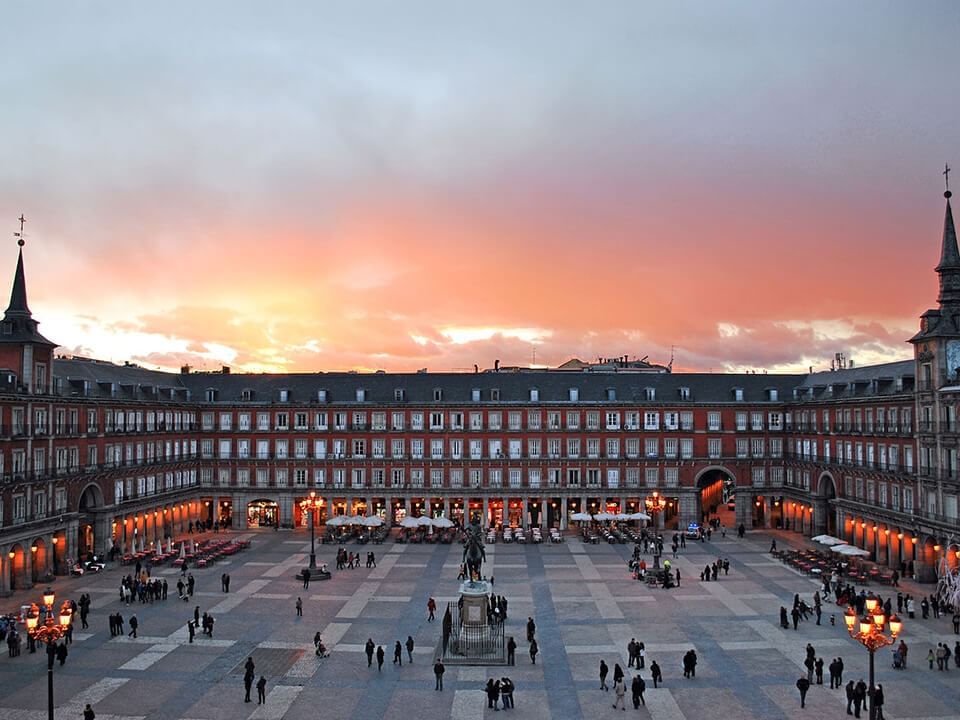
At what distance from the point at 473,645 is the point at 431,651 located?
250 centimetres

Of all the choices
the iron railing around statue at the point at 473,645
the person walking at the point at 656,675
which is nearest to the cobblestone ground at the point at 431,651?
the person walking at the point at 656,675

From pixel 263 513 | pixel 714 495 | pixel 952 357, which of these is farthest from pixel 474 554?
pixel 714 495

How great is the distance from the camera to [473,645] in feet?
138

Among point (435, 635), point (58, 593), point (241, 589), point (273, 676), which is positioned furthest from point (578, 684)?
point (58, 593)

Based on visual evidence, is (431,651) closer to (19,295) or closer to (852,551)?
(852,551)

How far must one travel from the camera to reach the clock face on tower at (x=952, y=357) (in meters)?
60.1

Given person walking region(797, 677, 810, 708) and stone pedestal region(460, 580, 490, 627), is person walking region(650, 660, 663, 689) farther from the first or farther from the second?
stone pedestal region(460, 580, 490, 627)

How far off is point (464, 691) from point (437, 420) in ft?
179

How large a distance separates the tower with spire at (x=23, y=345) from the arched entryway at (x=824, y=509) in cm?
7104

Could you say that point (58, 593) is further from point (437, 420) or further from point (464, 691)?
point (437, 420)

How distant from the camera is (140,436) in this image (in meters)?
77.7

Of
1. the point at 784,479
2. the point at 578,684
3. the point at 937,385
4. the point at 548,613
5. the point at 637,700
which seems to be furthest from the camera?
the point at 784,479

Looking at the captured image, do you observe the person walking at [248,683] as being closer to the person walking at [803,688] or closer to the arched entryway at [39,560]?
the person walking at [803,688]

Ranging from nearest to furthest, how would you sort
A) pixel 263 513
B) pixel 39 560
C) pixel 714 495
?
pixel 39 560, pixel 263 513, pixel 714 495
